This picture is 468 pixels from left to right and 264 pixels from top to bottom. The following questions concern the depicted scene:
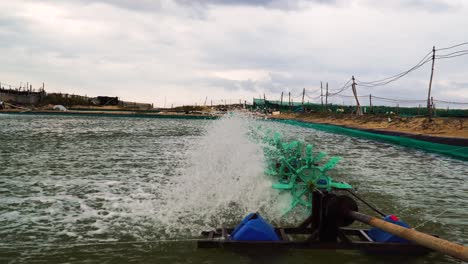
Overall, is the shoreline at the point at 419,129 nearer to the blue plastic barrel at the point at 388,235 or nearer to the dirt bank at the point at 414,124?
the dirt bank at the point at 414,124

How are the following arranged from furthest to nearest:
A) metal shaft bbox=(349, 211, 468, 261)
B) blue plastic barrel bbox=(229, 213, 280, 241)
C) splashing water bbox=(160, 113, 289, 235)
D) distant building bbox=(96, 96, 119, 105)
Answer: distant building bbox=(96, 96, 119, 105)
splashing water bbox=(160, 113, 289, 235)
blue plastic barrel bbox=(229, 213, 280, 241)
metal shaft bbox=(349, 211, 468, 261)

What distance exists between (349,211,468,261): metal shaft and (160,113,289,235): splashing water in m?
3.39

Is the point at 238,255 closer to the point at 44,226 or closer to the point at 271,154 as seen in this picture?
the point at 44,226

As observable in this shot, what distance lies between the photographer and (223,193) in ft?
33.7

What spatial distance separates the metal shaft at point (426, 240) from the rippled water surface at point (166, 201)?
114 cm

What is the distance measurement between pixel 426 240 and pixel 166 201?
6793mm

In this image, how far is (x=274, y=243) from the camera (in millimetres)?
6074

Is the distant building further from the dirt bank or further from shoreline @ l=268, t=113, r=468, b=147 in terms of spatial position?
shoreline @ l=268, t=113, r=468, b=147

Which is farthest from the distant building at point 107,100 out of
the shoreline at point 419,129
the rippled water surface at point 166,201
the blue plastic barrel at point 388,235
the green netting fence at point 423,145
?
the blue plastic barrel at point 388,235

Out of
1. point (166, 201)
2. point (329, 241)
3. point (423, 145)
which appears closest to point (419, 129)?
point (423, 145)

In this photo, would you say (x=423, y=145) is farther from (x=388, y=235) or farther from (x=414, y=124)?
(x=388, y=235)

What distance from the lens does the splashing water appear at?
8.36 m

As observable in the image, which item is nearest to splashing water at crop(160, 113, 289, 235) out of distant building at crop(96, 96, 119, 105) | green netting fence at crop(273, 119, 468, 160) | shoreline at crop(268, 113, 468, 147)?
green netting fence at crop(273, 119, 468, 160)

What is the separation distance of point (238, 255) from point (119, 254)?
2.02m
